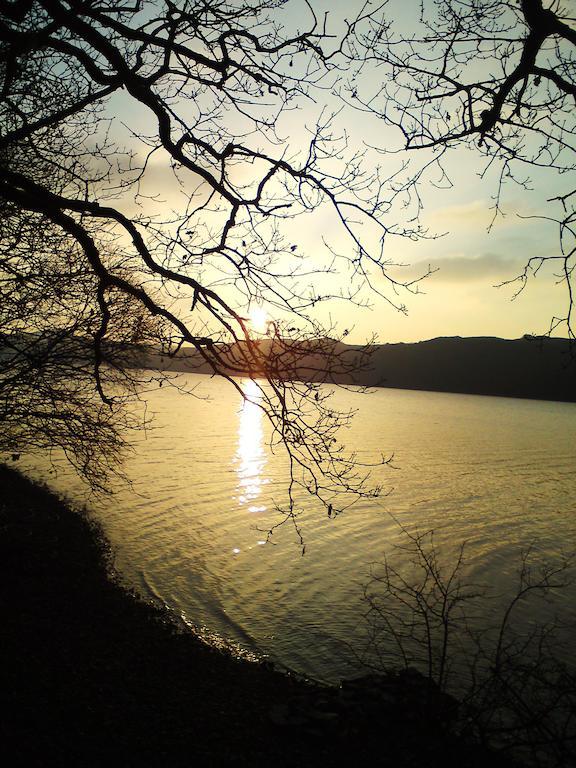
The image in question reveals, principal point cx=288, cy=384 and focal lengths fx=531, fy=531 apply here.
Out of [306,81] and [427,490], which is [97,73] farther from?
[427,490]

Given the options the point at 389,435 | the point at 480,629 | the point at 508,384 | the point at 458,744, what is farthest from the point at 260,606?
the point at 508,384

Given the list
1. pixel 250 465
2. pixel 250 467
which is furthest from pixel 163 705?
pixel 250 465

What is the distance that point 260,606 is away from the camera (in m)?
13.1

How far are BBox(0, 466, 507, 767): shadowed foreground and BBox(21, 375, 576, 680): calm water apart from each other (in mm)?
1661

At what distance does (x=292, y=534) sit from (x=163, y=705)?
12.2 metres

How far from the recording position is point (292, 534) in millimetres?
19812

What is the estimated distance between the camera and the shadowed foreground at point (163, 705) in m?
6.66

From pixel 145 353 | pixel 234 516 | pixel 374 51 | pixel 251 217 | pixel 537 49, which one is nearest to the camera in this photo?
pixel 537 49

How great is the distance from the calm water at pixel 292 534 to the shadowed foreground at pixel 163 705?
65.4 inches

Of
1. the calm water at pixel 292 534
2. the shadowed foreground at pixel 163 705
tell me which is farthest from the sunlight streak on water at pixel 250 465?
the shadowed foreground at pixel 163 705

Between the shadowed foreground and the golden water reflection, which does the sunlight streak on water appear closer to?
the golden water reflection

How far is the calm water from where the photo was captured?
40.3 ft

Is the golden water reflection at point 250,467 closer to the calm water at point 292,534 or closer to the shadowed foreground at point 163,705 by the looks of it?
the calm water at point 292,534

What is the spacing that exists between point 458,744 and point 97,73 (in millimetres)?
8905
